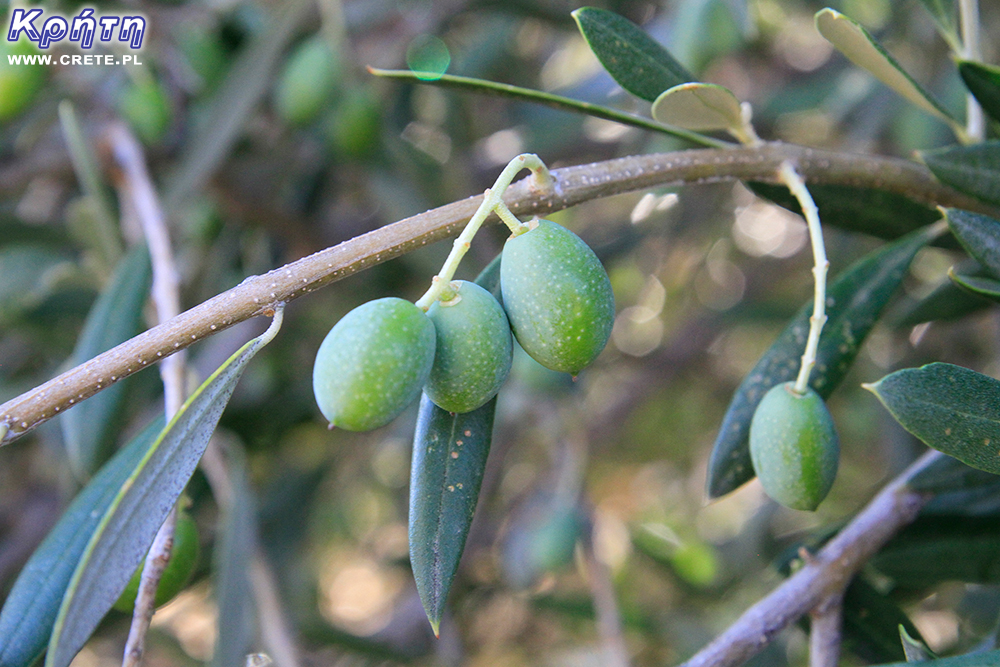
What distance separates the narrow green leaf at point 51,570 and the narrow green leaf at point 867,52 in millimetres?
897

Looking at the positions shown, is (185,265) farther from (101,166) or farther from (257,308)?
(257,308)

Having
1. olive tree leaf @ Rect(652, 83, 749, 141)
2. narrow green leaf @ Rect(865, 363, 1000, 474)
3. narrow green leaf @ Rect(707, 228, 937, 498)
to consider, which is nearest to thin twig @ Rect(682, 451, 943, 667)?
narrow green leaf @ Rect(707, 228, 937, 498)

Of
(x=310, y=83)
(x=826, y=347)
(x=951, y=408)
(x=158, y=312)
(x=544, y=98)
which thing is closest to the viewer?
(x=951, y=408)

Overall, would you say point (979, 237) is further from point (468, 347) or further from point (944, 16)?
point (468, 347)

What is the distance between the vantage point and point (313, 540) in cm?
284

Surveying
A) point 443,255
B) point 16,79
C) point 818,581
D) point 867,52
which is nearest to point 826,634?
point 818,581

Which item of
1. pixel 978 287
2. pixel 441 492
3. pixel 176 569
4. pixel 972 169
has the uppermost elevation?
pixel 972 169

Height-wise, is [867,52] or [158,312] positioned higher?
[867,52]

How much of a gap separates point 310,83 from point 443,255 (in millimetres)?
542

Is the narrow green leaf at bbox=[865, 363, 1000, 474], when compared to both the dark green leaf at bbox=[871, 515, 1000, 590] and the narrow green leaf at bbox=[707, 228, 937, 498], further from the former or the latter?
the dark green leaf at bbox=[871, 515, 1000, 590]

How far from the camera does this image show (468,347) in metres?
0.64

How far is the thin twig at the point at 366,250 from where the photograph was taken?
63cm

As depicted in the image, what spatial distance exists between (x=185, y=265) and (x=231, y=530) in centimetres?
120

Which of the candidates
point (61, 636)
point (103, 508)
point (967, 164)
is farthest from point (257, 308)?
point (967, 164)
